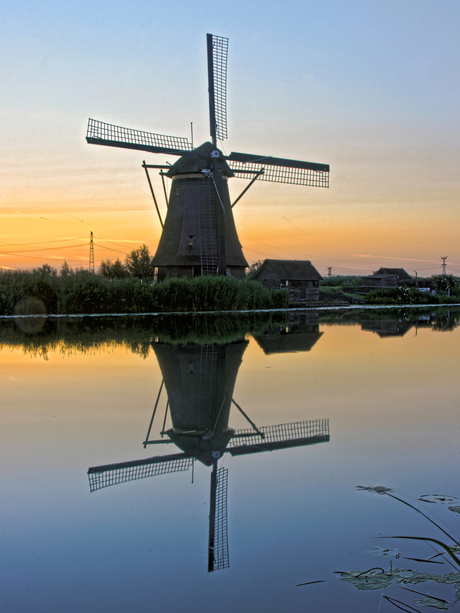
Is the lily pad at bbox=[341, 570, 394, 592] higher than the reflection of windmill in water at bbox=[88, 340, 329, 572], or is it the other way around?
the reflection of windmill in water at bbox=[88, 340, 329, 572]

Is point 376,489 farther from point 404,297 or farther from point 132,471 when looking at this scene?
point 404,297

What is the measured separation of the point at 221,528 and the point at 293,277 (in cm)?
3913

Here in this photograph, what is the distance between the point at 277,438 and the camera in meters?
4.81

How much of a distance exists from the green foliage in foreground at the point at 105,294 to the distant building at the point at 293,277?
15725 mm

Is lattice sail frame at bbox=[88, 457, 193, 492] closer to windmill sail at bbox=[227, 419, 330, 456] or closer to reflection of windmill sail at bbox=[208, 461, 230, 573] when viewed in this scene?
reflection of windmill sail at bbox=[208, 461, 230, 573]

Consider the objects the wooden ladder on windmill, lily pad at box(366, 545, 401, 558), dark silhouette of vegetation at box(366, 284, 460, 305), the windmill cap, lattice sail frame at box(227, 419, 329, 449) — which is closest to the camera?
lily pad at box(366, 545, 401, 558)

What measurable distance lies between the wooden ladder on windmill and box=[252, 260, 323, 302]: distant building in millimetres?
15300

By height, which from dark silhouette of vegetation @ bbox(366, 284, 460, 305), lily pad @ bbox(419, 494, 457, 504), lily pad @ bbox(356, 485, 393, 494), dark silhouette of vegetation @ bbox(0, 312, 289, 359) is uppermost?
dark silhouette of vegetation @ bbox(366, 284, 460, 305)

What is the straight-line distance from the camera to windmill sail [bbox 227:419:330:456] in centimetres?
468

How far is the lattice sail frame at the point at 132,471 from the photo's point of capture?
384cm

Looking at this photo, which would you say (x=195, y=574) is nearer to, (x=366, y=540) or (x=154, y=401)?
(x=366, y=540)

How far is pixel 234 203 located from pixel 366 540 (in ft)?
80.6

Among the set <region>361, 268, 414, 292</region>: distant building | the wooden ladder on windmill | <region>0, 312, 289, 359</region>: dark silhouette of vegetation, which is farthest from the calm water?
<region>361, 268, 414, 292</region>: distant building

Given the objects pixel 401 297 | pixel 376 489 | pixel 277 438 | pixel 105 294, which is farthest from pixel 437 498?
pixel 401 297
